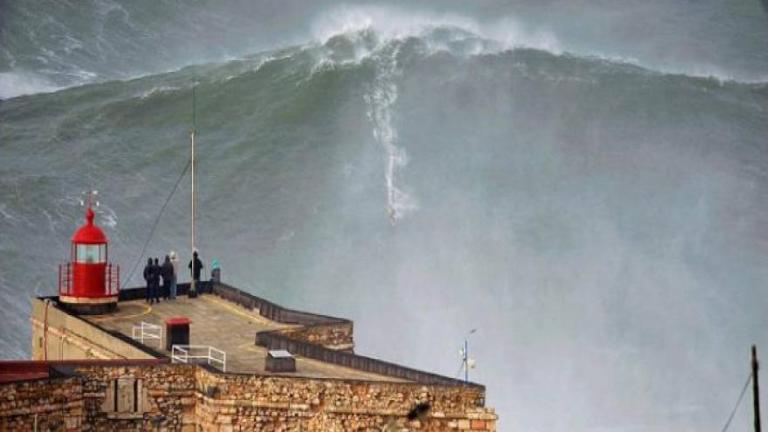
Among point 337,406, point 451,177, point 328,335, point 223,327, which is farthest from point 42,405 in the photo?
point 451,177

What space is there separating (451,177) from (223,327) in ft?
115

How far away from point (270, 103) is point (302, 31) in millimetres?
10662

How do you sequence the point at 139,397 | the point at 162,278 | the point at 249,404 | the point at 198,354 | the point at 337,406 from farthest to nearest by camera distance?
the point at 162,278
the point at 198,354
the point at 139,397
the point at 249,404
the point at 337,406

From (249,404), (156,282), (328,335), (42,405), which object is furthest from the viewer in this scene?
(156,282)

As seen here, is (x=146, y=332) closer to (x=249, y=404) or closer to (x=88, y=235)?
(x=88, y=235)

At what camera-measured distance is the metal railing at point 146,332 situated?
4038cm

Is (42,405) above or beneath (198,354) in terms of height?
beneath

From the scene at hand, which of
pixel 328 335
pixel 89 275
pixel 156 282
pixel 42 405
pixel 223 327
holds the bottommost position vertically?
pixel 42 405

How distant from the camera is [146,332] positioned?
135 ft

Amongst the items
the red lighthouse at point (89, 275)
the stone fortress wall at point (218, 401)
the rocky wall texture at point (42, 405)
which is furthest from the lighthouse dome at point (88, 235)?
the rocky wall texture at point (42, 405)

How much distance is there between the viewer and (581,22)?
93625mm

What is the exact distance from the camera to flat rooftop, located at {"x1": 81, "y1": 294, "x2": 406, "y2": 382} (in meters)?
37.2

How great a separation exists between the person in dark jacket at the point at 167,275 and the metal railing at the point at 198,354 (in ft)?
21.7

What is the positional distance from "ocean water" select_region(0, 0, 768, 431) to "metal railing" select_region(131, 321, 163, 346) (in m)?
19.8
